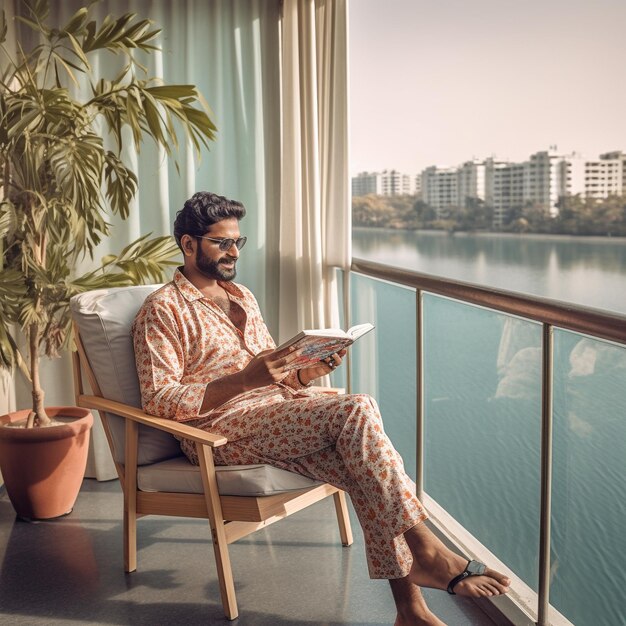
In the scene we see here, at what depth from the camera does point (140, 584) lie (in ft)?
7.88

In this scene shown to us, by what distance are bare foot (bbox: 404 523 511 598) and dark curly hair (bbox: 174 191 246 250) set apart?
1.07m

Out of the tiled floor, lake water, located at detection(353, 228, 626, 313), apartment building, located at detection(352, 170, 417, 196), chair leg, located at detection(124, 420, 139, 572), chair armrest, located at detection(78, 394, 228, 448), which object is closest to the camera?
chair armrest, located at detection(78, 394, 228, 448)

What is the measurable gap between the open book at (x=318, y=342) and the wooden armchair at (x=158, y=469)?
0.97ft

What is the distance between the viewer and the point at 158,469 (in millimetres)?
2297

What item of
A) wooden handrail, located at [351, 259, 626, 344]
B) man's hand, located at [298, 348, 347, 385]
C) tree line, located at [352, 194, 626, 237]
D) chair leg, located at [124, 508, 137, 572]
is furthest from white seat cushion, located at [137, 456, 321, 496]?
tree line, located at [352, 194, 626, 237]

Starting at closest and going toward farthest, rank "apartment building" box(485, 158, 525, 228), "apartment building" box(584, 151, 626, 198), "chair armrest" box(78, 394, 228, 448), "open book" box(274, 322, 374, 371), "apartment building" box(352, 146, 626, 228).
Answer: "open book" box(274, 322, 374, 371)
"chair armrest" box(78, 394, 228, 448)
"apartment building" box(584, 151, 626, 198)
"apartment building" box(352, 146, 626, 228)
"apartment building" box(485, 158, 525, 228)

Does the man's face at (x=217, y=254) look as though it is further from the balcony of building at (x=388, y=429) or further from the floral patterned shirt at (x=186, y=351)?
the balcony of building at (x=388, y=429)

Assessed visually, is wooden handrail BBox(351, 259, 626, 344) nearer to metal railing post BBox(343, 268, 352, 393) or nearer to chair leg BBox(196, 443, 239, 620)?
metal railing post BBox(343, 268, 352, 393)

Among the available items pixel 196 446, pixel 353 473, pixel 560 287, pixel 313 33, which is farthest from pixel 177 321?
pixel 560 287

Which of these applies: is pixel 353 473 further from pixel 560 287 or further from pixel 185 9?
pixel 560 287

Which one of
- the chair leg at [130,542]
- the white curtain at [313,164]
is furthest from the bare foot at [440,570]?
the white curtain at [313,164]

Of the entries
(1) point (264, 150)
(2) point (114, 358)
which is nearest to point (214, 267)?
(2) point (114, 358)

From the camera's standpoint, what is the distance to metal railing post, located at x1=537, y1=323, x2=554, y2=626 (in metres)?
1.82

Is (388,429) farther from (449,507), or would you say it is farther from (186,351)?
(186,351)
